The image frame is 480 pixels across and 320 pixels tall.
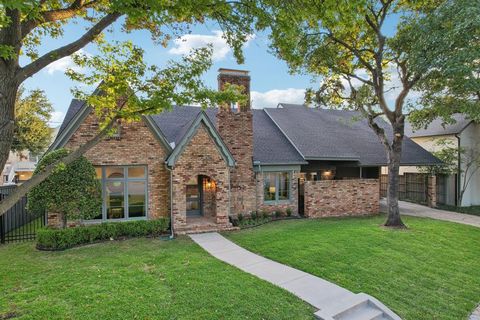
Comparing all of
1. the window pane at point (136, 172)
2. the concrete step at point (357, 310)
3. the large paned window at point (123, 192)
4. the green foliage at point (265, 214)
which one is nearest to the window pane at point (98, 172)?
the large paned window at point (123, 192)

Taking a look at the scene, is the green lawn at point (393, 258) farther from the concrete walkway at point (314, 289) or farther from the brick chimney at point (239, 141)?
the brick chimney at point (239, 141)

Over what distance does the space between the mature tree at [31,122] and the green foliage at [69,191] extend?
59.4ft

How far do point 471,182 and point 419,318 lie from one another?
61.1ft

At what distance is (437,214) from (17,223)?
73.0ft

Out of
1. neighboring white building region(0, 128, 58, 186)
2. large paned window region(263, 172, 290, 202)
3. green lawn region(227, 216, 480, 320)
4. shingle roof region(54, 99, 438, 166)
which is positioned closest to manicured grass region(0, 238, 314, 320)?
green lawn region(227, 216, 480, 320)

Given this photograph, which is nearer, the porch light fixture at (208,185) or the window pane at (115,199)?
the window pane at (115,199)

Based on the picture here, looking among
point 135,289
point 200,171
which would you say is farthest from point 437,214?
point 135,289

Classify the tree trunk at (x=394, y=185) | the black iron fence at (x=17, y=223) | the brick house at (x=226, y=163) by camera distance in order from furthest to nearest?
1. the tree trunk at (x=394, y=185)
2. the brick house at (x=226, y=163)
3. the black iron fence at (x=17, y=223)

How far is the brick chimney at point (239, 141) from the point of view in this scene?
574 inches

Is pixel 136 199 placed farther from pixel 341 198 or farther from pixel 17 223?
pixel 341 198

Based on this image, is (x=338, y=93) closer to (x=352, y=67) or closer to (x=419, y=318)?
(x=352, y=67)

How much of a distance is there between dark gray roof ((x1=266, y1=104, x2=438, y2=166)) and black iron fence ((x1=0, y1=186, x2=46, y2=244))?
44.0 feet

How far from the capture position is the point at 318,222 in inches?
557

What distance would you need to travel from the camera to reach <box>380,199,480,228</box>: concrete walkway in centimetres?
1545
